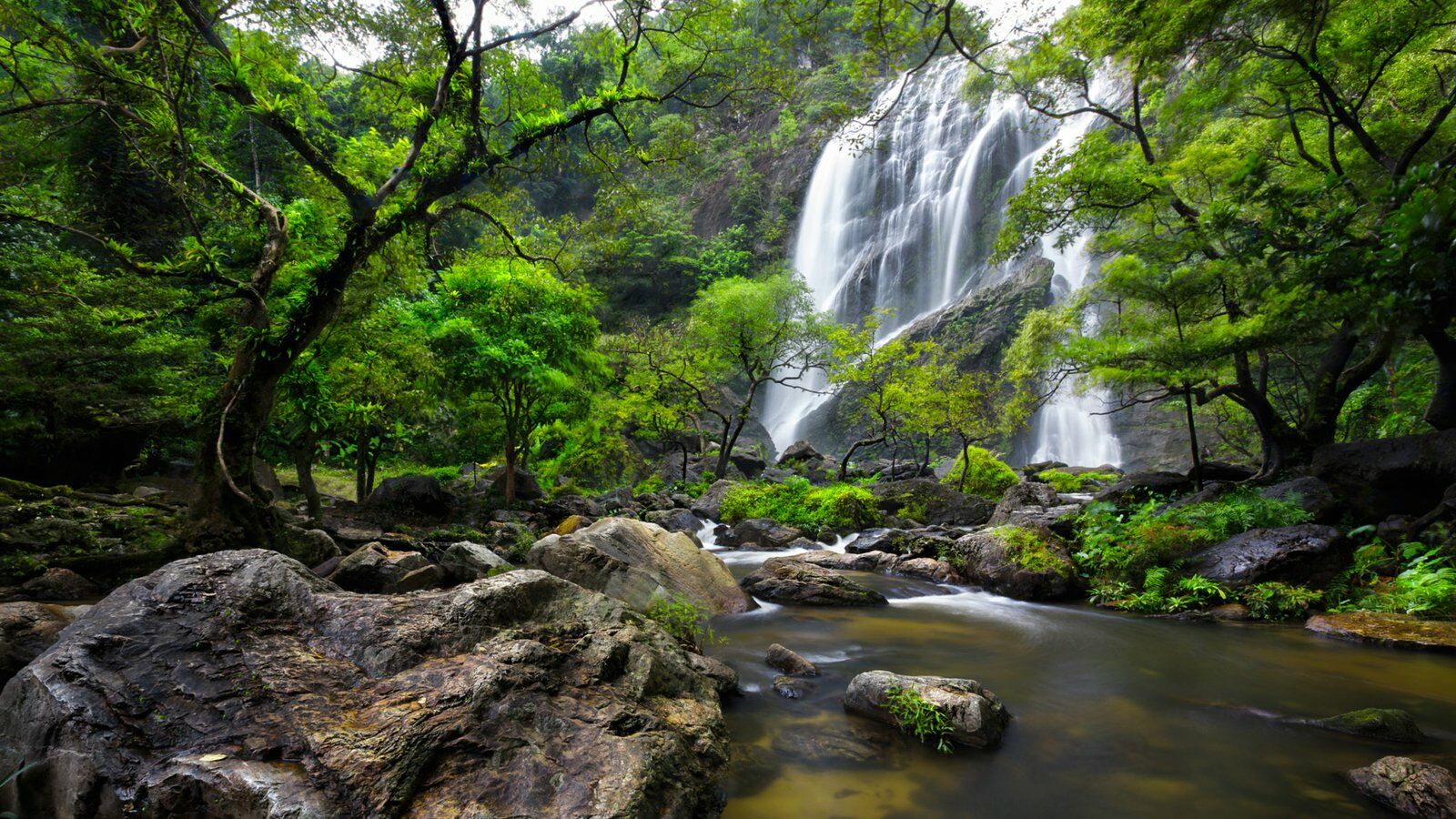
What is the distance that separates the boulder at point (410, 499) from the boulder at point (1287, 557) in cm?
1399

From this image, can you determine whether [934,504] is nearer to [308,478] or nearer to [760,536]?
[760,536]

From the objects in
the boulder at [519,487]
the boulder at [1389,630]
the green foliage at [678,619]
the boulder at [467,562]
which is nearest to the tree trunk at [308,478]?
the boulder at [519,487]

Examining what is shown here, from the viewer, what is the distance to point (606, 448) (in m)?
19.7

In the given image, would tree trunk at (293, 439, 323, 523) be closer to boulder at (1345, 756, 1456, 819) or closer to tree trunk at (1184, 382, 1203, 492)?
boulder at (1345, 756, 1456, 819)

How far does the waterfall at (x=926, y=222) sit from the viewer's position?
30984mm

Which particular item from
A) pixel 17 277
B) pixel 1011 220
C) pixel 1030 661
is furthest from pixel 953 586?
pixel 17 277

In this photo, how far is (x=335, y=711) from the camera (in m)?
2.56

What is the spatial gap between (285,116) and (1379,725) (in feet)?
37.1

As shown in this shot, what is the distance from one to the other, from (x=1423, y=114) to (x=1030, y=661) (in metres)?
12.4

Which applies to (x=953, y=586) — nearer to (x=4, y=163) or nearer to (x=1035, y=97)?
(x=1035, y=97)

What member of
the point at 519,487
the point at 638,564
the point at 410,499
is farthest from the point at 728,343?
the point at 638,564

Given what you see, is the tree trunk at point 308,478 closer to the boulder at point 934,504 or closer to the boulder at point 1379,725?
the boulder at point 1379,725

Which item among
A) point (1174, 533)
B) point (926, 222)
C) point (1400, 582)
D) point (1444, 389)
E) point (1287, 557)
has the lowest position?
point (1400, 582)

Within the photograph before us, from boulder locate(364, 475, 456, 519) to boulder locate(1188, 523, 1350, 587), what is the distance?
551 inches
